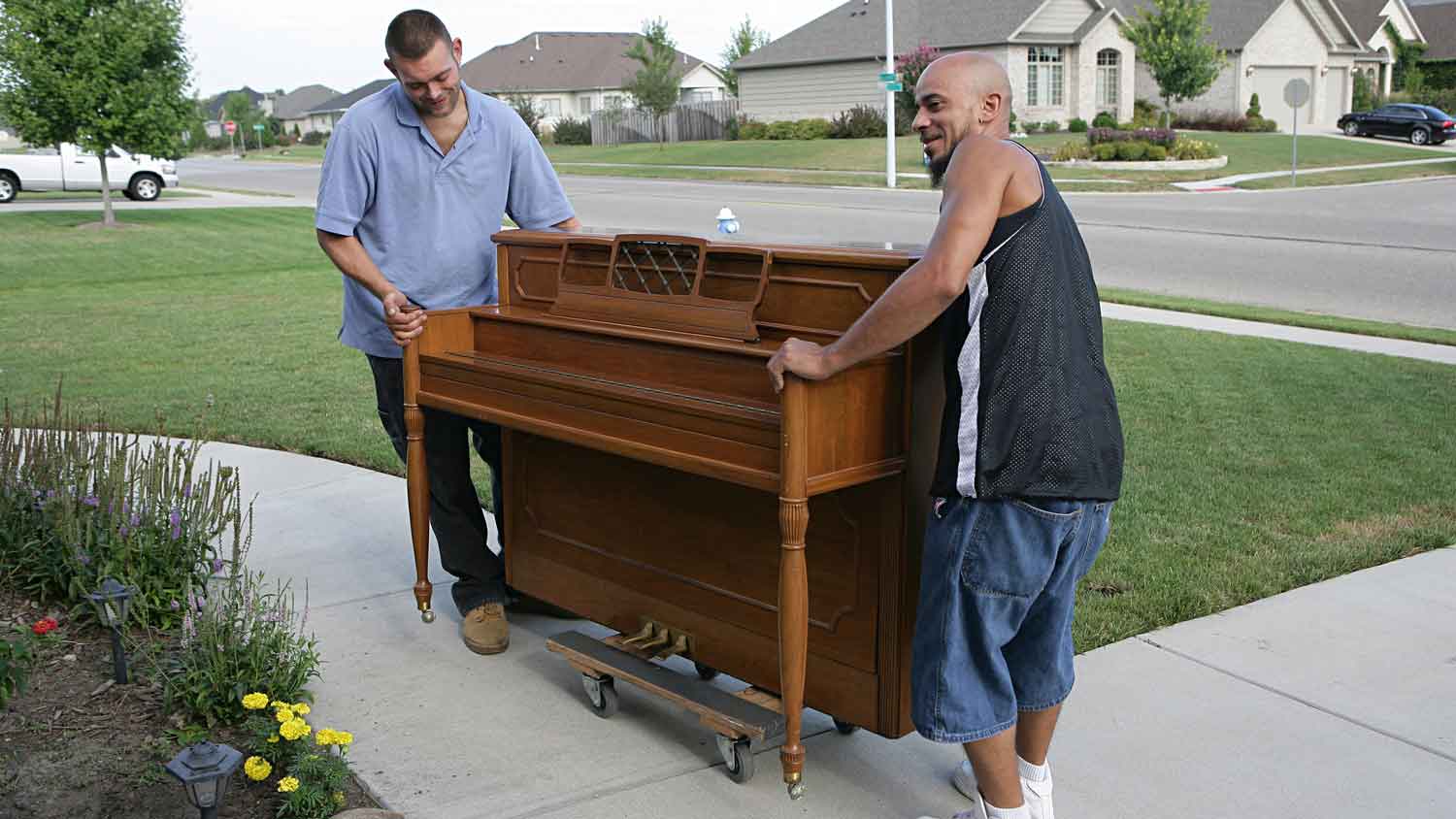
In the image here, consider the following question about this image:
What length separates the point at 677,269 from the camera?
3.93 metres

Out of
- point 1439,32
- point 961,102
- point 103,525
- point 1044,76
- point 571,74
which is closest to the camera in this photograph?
point 961,102

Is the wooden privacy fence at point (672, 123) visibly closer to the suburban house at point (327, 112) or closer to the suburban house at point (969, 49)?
the suburban house at point (969, 49)

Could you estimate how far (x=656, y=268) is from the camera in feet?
13.1

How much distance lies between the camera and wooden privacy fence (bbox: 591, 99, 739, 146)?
5325 cm

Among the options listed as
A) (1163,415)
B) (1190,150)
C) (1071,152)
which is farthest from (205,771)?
(1071,152)

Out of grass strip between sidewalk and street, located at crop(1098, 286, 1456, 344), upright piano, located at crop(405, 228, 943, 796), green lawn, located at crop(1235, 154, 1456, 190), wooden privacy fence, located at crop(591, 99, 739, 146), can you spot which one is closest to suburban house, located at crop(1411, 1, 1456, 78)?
green lawn, located at crop(1235, 154, 1456, 190)

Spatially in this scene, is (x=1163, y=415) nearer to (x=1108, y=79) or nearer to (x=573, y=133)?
(x=1108, y=79)

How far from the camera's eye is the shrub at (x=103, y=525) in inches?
176

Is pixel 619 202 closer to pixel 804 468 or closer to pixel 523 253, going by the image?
pixel 523 253

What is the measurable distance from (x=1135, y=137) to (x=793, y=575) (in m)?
32.2

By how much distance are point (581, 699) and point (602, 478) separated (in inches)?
28.2

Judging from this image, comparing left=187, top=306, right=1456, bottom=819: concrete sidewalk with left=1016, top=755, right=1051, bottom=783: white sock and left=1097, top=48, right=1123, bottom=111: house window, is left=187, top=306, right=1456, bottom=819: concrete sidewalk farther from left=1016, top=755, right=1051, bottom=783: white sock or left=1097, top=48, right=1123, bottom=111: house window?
left=1097, top=48, right=1123, bottom=111: house window

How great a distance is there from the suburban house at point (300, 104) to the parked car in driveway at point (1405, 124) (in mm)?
84615

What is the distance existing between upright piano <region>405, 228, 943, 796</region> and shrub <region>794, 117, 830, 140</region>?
41.5m
